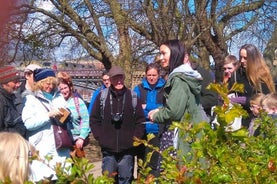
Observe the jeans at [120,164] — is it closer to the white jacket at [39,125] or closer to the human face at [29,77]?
the white jacket at [39,125]

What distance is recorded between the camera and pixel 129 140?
17.5 feet

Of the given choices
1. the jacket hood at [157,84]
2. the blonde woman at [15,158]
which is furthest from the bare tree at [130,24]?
the blonde woman at [15,158]

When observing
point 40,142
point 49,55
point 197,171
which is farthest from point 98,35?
point 197,171

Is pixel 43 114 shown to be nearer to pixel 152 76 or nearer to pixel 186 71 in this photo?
pixel 186 71

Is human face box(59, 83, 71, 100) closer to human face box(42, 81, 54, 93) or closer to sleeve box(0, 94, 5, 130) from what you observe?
human face box(42, 81, 54, 93)

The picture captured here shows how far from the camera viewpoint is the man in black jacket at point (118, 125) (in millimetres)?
5332

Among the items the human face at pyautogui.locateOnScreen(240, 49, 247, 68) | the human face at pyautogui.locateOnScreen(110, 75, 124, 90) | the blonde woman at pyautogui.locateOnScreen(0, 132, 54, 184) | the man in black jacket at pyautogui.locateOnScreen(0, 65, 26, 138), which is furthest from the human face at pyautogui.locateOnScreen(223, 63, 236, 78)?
the blonde woman at pyautogui.locateOnScreen(0, 132, 54, 184)

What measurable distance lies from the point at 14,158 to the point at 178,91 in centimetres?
159

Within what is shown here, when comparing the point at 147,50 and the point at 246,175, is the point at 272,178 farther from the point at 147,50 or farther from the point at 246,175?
the point at 147,50

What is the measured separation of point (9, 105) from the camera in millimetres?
4562

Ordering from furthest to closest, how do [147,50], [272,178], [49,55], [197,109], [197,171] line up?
1. [147,50]
2. [49,55]
3. [197,109]
4. [197,171]
5. [272,178]

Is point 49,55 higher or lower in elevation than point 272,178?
higher

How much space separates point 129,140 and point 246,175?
373 cm

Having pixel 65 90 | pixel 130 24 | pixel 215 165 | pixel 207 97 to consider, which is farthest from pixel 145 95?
pixel 130 24
